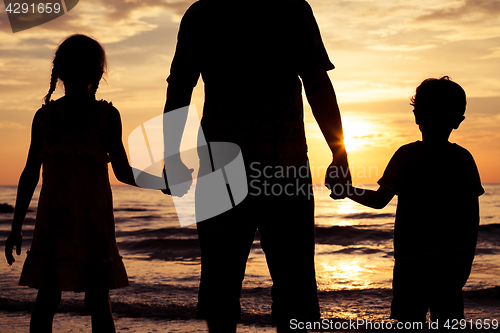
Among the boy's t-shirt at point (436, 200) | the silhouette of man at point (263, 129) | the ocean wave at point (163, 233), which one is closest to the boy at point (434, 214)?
the boy's t-shirt at point (436, 200)

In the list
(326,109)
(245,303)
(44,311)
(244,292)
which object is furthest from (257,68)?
(244,292)

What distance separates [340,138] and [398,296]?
965 mm

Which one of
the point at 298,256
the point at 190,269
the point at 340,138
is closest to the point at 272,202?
the point at 298,256

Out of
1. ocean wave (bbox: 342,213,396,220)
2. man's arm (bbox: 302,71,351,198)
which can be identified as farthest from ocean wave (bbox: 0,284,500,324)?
ocean wave (bbox: 342,213,396,220)

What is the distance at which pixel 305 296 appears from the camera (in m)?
1.92

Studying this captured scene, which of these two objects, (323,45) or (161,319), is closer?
(323,45)

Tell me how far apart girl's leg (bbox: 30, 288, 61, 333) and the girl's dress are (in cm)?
6

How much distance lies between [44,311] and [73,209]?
0.53 metres

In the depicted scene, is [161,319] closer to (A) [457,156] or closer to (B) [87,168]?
(B) [87,168]

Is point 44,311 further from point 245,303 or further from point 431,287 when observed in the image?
point 245,303

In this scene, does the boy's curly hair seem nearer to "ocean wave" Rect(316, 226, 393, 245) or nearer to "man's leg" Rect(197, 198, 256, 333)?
"man's leg" Rect(197, 198, 256, 333)

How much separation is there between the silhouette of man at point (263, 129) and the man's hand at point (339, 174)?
114 mm

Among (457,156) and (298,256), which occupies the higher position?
(457,156)

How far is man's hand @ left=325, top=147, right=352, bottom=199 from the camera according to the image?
2.03 meters
